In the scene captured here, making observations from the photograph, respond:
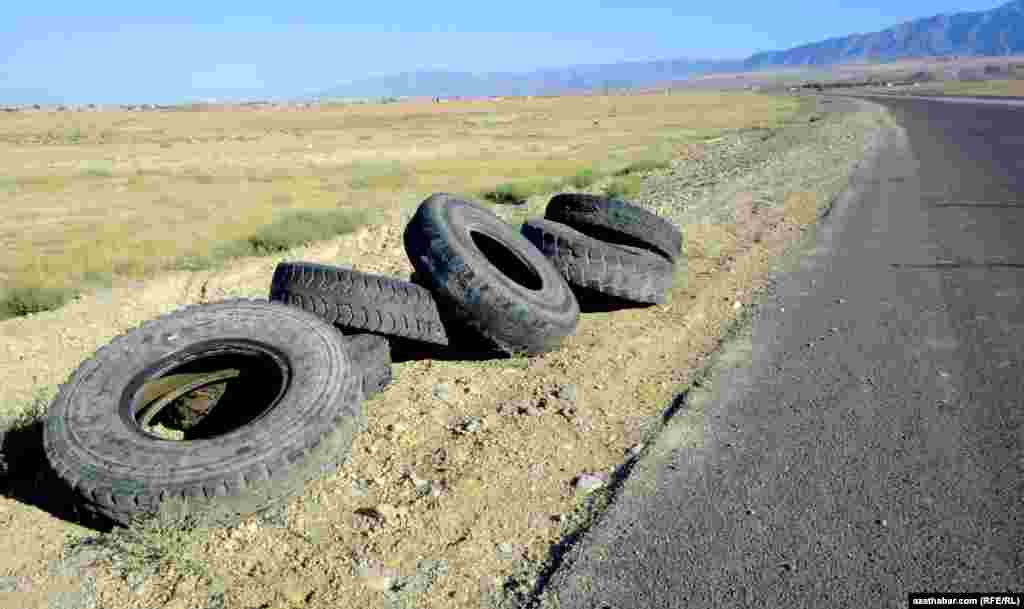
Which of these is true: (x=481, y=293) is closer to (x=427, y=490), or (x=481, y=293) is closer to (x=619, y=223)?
(x=427, y=490)

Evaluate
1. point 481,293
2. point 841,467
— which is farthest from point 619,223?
point 841,467

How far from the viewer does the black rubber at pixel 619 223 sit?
28.5 ft

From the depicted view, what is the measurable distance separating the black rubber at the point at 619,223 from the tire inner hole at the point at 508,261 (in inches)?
55.6

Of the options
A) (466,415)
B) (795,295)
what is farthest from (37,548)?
(795,295)

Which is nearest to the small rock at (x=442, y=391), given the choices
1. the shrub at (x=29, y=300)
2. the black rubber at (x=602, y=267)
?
the black rubber at (x=602, y=267)

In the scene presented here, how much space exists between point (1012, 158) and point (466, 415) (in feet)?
64.0

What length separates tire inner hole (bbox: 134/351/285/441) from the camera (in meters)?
5.08

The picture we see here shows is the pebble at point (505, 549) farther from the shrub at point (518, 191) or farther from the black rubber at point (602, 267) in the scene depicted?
the shrub at point (518, 191)

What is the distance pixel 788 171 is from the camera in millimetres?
18344

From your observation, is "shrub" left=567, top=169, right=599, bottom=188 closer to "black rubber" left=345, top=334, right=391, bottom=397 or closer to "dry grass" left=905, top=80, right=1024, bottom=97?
"black rubber" left=345, top=334, right=391, bottom=397

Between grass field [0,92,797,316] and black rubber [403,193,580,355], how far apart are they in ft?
19.5

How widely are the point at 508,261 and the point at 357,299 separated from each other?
2428mm

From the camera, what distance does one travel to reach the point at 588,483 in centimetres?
428

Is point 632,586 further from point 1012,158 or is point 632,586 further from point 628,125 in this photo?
point 628,125
